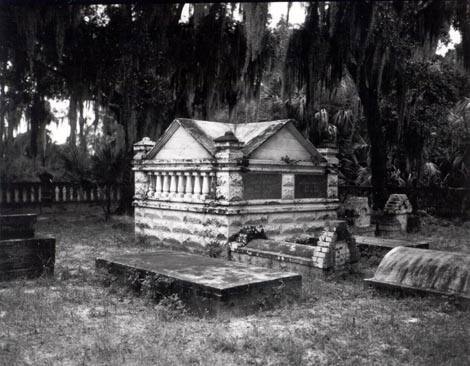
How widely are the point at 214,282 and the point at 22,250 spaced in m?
3.38

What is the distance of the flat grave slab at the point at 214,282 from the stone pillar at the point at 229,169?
235 cm

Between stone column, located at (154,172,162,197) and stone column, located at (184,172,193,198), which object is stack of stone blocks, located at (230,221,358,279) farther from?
stone column, located at (154,172,162,197)

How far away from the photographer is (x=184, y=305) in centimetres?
593

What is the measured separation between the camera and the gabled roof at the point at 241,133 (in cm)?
1003

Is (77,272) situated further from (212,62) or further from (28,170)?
(28,170)

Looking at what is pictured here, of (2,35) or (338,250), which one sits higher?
(2,35)

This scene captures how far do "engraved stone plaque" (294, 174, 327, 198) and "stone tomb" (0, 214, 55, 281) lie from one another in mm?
5133

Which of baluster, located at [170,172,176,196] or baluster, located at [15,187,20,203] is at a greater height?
baluster, located at [170,172,176,196]

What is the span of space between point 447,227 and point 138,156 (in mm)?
9009

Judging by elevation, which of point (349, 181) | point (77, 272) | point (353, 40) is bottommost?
point (77, 272)

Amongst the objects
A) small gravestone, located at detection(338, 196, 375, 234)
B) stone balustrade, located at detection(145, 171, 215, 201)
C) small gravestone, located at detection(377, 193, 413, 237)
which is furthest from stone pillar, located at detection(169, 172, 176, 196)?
small gravestone, located at detection(377, 193, 413, 237)

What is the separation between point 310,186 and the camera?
36.1 ft

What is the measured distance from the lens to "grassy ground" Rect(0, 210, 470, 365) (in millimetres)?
4402

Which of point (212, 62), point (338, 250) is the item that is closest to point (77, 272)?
point (338, 250)
